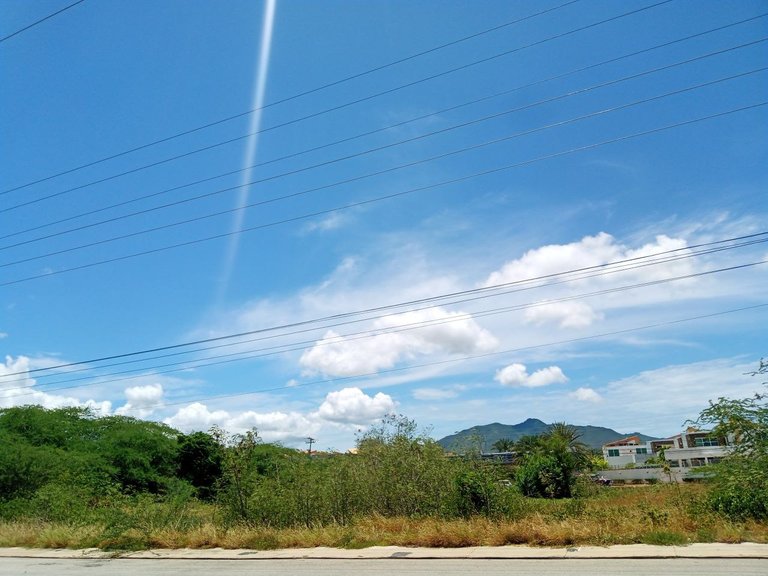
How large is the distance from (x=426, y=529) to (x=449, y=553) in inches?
64.2

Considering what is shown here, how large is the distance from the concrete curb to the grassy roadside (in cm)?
40

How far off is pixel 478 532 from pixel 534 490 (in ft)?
102

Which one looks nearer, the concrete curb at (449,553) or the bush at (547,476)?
the concrete curb at (449,553)

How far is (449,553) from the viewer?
1236cm

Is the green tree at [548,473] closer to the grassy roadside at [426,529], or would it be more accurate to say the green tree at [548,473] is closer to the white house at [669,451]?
the white house at [669,451]

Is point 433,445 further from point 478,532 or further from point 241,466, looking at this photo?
point 241,466

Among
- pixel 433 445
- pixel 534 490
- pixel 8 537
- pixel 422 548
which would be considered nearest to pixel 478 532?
pixel 422 548

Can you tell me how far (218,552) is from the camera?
15.0m

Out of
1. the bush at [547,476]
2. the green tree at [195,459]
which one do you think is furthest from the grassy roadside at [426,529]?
the green tree at [195,459]
